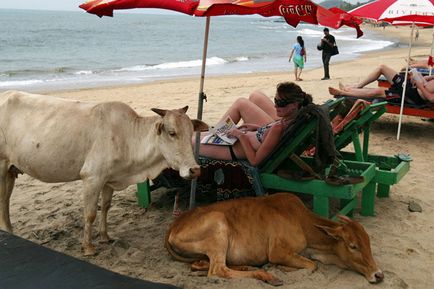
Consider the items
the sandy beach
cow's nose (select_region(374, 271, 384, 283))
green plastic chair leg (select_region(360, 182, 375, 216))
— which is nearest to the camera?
cow's nose (select_region(374, 271, 384, 283))

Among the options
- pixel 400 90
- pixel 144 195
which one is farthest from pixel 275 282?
pixel 400 90

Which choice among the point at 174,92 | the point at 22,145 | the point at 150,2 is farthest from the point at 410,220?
the point at 174,92

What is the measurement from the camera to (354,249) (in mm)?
4188

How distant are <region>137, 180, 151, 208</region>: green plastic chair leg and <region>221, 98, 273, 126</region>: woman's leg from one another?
1.26m

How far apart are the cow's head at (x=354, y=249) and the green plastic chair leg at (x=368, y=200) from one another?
1.34m

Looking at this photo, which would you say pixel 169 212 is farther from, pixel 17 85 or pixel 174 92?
pixel 17 85

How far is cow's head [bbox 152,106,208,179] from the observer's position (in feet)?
14.5

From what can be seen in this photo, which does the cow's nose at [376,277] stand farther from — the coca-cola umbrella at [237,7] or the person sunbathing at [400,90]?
the person sunbathing at [400,90]

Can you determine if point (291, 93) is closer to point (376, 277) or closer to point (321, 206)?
point (321, 206)

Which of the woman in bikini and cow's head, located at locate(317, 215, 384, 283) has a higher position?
the woman in bikini

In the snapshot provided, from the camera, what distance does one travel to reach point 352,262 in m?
4.22

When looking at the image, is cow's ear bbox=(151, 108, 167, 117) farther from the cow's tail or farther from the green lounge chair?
the green lounge chair

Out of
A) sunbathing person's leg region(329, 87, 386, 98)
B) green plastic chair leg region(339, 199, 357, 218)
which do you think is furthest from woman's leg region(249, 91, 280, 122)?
sunbathing person's leg region(329, 87, 386, 98)

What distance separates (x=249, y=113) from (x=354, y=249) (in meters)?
2.51
